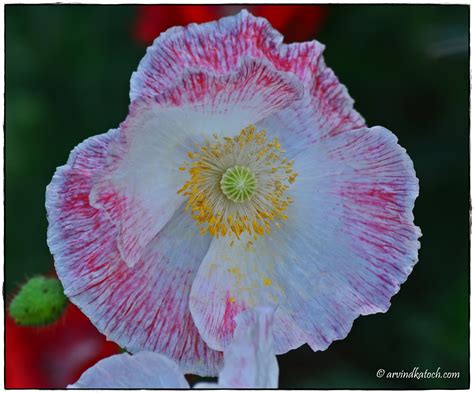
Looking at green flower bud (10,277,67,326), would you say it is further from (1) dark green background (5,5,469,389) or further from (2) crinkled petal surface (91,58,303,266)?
(1) dark green background (5,5,469,389)

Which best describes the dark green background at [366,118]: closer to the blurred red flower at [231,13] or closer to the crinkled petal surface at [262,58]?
the blurred red flower at [231,13]

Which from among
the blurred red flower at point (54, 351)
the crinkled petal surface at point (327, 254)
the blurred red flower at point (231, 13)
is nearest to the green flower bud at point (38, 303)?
the blurred red flower at point (54, 351)

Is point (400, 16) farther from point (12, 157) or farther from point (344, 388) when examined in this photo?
point (12, 157)

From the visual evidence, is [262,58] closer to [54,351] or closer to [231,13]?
[231,13]

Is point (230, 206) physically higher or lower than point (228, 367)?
higher

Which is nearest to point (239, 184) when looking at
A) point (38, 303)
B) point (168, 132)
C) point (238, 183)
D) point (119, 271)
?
point (238, 183)
